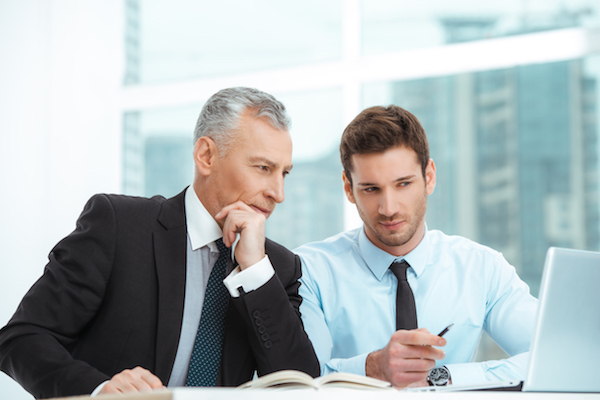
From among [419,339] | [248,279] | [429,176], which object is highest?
[429,176]

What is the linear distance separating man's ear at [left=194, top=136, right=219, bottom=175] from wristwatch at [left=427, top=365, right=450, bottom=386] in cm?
94

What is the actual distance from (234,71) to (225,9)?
0.49 metres

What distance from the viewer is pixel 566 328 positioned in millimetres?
994

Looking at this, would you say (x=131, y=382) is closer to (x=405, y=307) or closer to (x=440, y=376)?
(x=440, y=376)

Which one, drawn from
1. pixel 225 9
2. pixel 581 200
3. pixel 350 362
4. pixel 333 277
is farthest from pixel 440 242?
pixel 225 9

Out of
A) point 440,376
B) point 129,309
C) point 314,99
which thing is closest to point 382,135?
point 440,376

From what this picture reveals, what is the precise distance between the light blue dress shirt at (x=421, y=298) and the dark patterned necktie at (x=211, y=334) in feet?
1.39

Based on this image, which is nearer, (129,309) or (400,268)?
(129,309)

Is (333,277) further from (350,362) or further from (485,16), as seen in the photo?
(485,16)

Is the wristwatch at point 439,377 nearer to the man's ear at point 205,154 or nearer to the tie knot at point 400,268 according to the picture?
the tie knot at point 400,268

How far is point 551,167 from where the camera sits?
3.34 m

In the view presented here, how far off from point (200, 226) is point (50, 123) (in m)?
2.73

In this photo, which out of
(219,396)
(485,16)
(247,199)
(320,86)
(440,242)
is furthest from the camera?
(320,86)

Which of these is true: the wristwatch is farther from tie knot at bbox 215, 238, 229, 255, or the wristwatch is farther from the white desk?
the white desk
